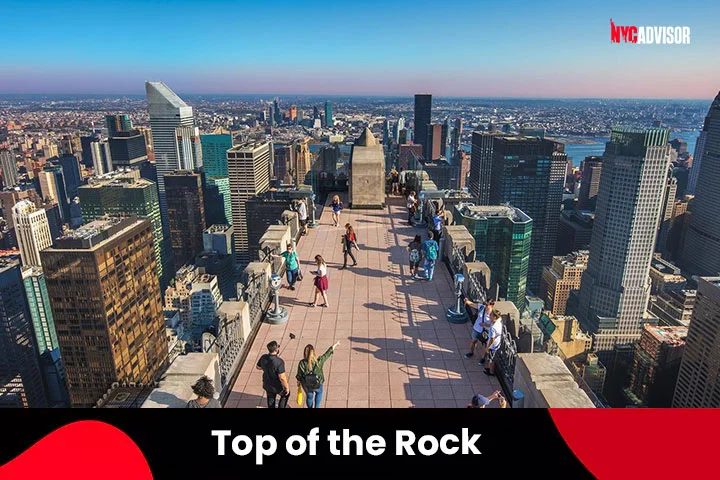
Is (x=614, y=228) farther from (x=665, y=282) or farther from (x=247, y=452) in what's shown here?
(x=247, y=452)

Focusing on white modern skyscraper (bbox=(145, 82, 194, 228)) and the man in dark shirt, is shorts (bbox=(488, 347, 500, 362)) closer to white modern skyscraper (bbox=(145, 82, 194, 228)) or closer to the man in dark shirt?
the man in dark shirt

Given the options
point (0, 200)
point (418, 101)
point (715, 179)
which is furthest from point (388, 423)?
point (418, 101)

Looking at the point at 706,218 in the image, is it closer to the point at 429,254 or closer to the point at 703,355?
the point at 703,355

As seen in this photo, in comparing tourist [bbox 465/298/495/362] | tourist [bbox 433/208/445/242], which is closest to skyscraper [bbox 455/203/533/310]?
tourist [bbox 433/208/445/242]

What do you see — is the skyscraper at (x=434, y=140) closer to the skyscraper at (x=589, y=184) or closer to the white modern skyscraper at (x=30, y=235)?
the skyscraper at (x=589, y=184)

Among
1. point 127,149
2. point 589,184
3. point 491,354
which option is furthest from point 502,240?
point 127,149

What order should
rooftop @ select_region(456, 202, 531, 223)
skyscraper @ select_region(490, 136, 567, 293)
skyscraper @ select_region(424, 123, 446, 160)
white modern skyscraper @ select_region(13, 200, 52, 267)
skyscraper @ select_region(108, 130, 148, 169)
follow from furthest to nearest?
skyscraper @ select_region(108, 130, 148, 169) → skyscraper @ select_region(424, 123, 446, 160) → skyscraper @ select_region(490, 136, 567, 293) → white modern skyscraper @ select_region(13, 200, 52, 267) → rooftop @ select_region(456, 202, 531, 223)
